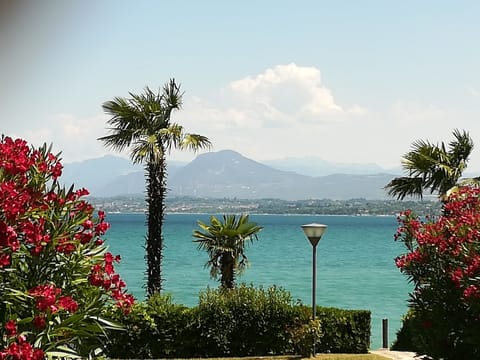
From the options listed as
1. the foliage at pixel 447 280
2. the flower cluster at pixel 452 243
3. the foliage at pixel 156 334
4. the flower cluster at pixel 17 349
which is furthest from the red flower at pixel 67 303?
the foliage at pixel 156 334

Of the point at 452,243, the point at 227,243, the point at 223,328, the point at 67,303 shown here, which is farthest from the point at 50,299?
the point at 227,243

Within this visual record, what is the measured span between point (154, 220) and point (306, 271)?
46.3 metres

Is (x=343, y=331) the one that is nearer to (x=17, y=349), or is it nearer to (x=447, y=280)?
(x=447, y=280)

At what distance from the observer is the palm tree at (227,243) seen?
1600 cm

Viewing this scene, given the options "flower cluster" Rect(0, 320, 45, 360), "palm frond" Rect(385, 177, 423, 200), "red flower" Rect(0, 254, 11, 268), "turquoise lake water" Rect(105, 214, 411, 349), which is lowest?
"turquoise lake water" Rect(105, 214, 411, 349)

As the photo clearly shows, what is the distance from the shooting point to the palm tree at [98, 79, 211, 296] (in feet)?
53.3

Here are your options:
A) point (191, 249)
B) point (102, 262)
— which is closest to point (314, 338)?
point (102, 262)

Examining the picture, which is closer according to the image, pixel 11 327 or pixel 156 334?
pixel 11 327

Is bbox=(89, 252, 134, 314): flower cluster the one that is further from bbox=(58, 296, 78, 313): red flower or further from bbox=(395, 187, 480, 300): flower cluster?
bbox=(395, 187, 480, 300): flower cluster

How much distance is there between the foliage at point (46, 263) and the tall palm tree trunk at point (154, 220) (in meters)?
11.1

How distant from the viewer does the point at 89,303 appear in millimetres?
4695

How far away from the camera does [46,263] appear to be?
181 inches

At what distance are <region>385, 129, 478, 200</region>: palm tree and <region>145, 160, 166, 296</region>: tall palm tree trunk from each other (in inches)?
217

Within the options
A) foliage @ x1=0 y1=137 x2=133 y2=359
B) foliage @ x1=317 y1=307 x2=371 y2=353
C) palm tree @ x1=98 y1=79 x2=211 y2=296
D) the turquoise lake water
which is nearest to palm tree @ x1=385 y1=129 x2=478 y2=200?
foliage @ x1=317 y1=307 x2=371 y2=353
